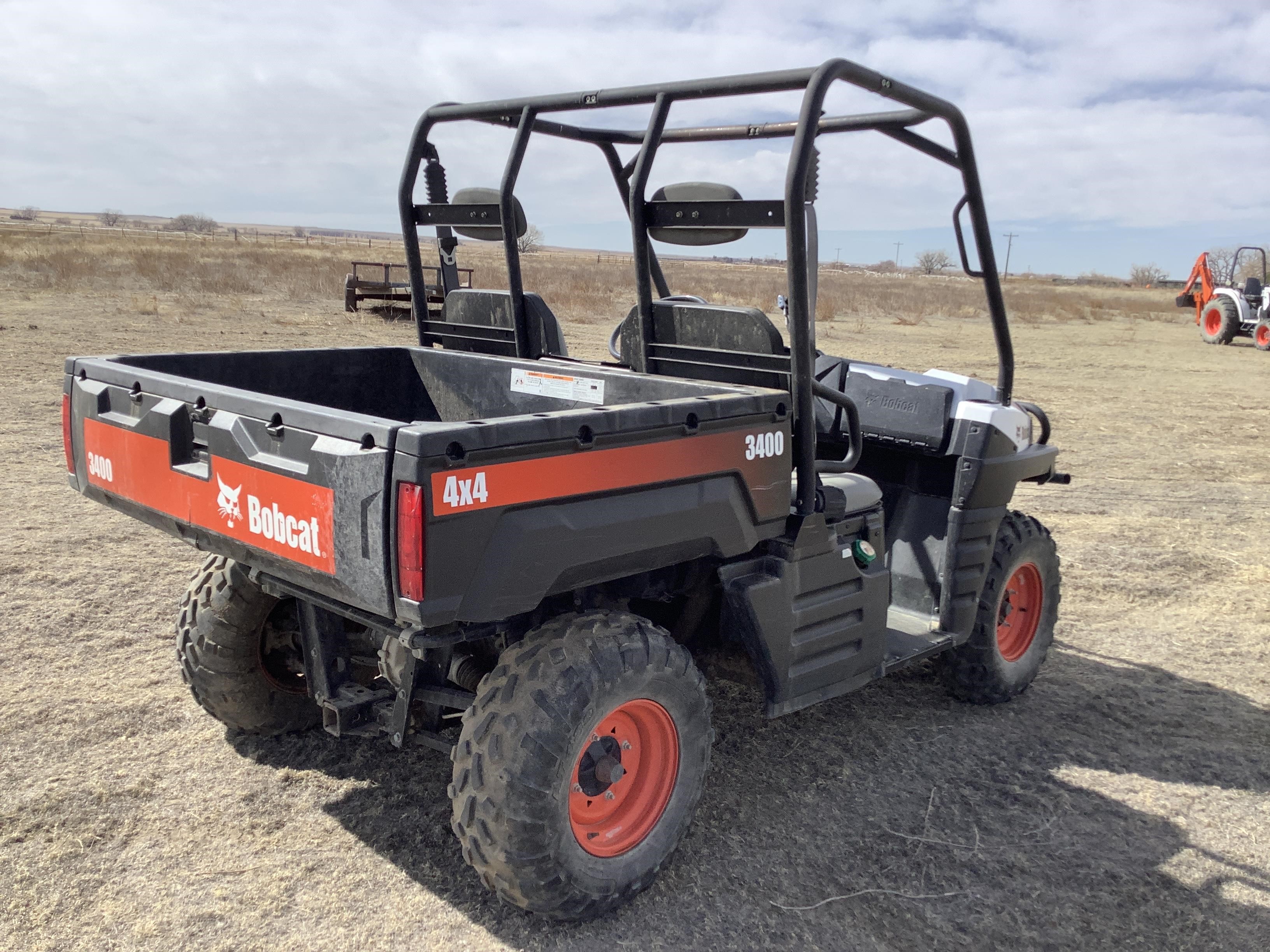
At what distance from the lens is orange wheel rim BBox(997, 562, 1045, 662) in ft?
15.0

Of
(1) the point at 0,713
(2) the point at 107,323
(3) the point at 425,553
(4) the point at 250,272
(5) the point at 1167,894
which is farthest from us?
(4) the point at 250,272

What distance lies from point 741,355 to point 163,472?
5.65 ft

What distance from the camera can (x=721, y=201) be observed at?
3.21 meters

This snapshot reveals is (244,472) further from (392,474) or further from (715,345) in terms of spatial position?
(715,345)

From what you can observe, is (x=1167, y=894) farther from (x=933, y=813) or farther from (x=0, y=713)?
(x=0, y=713)

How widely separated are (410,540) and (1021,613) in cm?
320

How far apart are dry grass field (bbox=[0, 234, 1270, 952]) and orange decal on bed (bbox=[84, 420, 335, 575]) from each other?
3.27ft

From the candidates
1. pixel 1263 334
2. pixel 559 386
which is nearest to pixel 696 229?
pixel 559 386

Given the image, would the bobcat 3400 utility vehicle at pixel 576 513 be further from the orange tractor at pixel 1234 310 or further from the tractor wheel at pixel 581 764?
the orange tractor at pixel 1234 310

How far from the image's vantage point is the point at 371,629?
10.6 ft

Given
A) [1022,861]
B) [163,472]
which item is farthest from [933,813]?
[163,472]

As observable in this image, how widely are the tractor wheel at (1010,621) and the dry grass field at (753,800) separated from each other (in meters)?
0.13

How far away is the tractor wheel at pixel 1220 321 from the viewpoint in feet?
78.0

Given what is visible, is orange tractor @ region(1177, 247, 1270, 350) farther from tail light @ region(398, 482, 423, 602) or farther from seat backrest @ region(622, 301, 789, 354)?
tail light @ region(398, 482, 423, 602)
